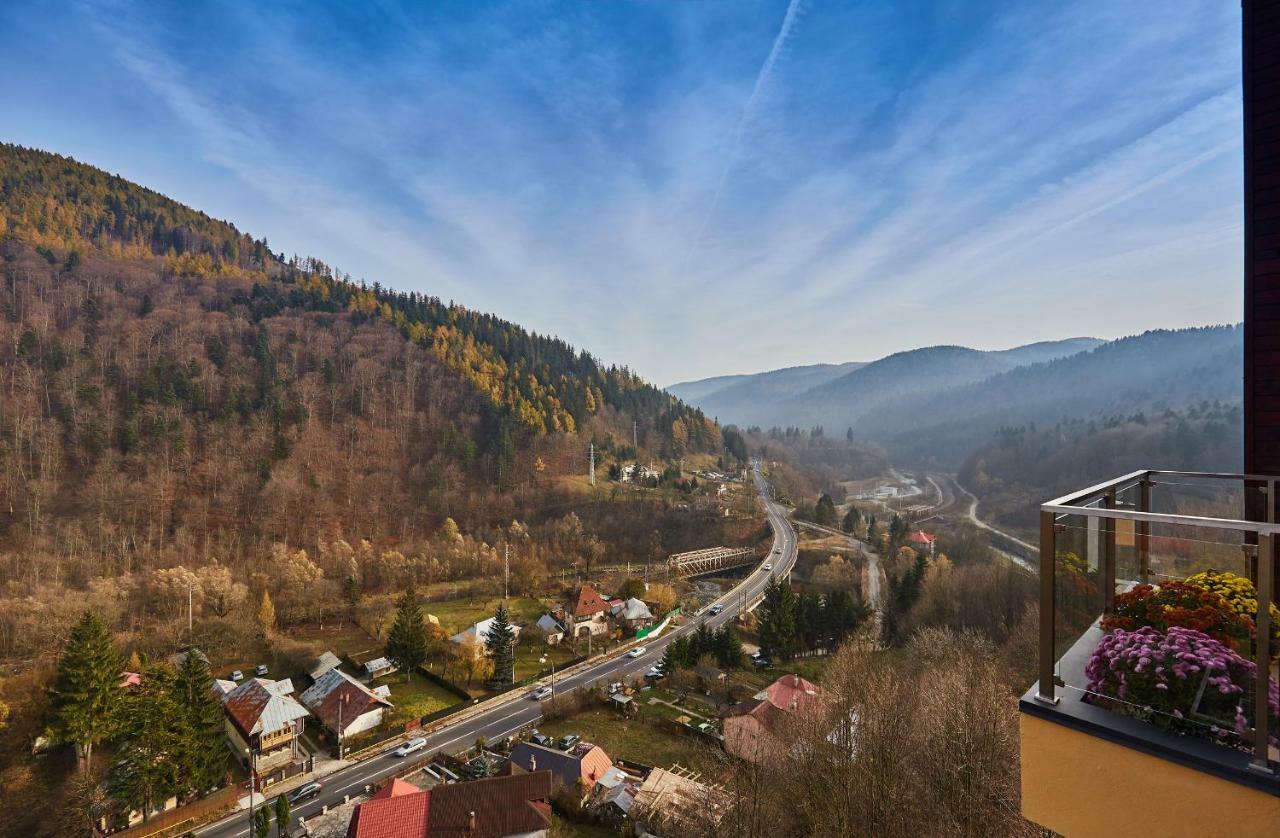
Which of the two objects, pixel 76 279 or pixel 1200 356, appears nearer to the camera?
pixel 76 279

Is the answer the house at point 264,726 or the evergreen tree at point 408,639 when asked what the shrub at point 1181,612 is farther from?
the evergreen tree at point 408,639

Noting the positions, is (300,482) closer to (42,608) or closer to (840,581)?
(42,608)

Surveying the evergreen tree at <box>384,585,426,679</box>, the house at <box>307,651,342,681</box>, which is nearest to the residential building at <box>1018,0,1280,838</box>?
the evergreen tree at <box>384,585,426,679</box>

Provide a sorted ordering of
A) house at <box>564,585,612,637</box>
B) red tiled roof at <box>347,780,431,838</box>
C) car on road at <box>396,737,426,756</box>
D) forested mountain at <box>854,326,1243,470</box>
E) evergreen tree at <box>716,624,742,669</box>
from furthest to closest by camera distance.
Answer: forested mountain at <box>854,326,1243,470</box>
house at <box>564,585,612,637</box>
evergreen tree at <box>716,624,742,669</box>
car on road at <box>396,737,426,756</box>
red tiled roof at <box>347,780,431,838</box>

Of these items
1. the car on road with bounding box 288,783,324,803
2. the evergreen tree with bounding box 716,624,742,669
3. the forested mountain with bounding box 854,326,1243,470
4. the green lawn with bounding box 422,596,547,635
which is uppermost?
the forested mountain with bounding box 854,326,1243,470

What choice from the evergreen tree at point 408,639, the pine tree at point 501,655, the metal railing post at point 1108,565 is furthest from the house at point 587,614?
the metal railing post at point 1108,565

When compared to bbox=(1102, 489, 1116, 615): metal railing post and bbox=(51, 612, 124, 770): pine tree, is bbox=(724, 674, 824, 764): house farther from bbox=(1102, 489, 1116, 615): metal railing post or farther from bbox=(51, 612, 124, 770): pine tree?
bbox=(51, 612, 124, 770): pine tree

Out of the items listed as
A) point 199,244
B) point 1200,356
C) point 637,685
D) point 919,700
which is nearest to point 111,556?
point 637,685
